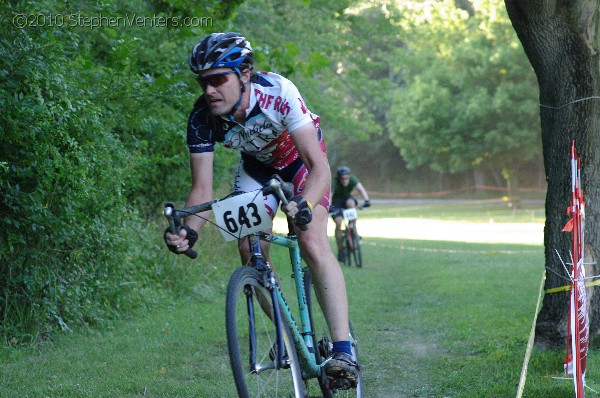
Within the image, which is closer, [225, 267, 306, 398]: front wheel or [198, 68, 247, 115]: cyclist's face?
[225, 267, 306, 398]: front wheel

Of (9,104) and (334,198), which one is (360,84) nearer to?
(334,198)

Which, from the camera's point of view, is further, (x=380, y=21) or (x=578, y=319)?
(x=380, y=21)

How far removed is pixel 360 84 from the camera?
2930cm

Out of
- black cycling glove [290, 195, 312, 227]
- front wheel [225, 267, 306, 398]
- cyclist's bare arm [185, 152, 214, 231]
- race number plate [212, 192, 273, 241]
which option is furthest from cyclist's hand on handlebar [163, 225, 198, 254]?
black cycling glove [290, 195, 312, 227]

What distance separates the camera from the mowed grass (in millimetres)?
6395

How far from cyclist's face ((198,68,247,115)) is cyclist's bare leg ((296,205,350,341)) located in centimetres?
75

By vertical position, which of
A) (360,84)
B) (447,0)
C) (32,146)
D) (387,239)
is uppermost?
(447,0)

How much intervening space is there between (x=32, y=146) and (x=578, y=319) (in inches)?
167

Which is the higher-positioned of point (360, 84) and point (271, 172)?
point (360, 84)

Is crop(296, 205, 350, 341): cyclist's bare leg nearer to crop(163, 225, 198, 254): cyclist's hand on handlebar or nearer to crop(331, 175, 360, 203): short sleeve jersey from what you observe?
crop(163, 225, 198, 254): cyclist's hand on handlebar

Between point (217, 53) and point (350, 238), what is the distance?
13506 millimetres

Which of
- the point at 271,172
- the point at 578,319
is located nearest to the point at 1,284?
the point at 271,172

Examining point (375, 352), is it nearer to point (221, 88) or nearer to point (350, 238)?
point (221, 88)

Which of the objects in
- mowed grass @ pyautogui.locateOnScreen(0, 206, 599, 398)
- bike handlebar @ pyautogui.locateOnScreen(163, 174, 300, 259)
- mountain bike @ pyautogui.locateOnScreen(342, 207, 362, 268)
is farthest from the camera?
mountain bike @ pyautogui.locateOnScreen(342, 207, 362, 268)
